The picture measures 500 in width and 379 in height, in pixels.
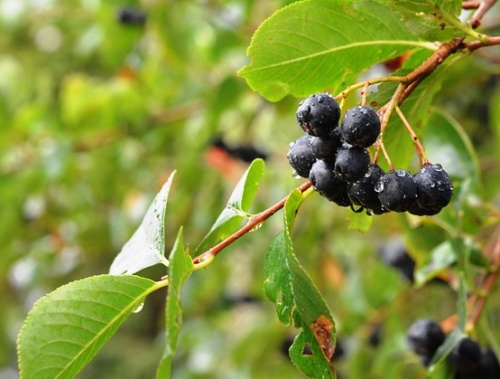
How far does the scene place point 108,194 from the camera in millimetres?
2652

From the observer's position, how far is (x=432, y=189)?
0.75 m

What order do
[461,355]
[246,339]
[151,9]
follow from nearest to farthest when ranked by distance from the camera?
[461,355]
[246,339]
[151,9]

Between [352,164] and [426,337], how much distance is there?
0.57 metres

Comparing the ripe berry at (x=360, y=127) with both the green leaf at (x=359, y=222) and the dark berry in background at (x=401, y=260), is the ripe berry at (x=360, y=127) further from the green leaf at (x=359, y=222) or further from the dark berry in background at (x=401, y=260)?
the dark berry in background at (x=401, y=260)

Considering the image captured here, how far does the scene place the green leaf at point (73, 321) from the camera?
2.55 feet

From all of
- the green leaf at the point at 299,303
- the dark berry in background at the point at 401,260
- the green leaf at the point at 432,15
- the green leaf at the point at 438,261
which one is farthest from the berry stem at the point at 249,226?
the dark berry in background at the point at 401,260

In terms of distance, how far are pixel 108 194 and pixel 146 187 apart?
370 mm

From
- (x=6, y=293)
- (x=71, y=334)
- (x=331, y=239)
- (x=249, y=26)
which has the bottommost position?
(x=6, y=293)

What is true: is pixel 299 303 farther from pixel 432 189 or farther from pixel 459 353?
pixel 459 353

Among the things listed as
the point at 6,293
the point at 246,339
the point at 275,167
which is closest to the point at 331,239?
the point at 275,167

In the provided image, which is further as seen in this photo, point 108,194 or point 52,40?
point 52,40

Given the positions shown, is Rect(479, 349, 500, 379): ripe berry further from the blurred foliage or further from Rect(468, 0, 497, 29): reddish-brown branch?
the blurred foliage

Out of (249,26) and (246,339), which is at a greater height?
(249,26)

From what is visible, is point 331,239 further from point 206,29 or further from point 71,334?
point 71,334
